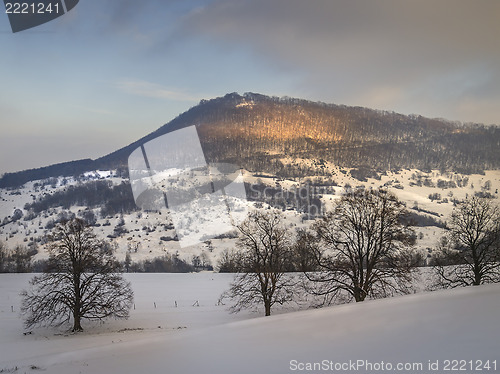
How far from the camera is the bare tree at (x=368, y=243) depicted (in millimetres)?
19141

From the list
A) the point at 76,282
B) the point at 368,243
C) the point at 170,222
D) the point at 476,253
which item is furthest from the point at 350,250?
the point at 170,222

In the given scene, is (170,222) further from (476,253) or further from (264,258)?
(476,253)

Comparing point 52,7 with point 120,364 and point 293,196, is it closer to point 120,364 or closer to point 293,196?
point 120,364

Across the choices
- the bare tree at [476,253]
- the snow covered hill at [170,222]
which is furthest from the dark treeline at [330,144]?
the bare tree at [476,253]

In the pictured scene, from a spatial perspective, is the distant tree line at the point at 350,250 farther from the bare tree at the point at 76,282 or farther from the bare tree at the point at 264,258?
the bare tree at the point at 76,282

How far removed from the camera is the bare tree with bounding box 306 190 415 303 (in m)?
19.1

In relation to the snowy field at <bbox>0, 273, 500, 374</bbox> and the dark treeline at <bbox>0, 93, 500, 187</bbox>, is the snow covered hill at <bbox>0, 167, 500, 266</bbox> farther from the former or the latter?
the snowy field at <bbox>0, 273, 500, 374</bbox>

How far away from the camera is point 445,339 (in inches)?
254

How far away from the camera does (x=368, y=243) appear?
20484 millimetres

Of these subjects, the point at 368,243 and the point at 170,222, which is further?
the point at 170,222

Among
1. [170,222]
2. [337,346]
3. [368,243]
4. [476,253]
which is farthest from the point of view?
[170,222]

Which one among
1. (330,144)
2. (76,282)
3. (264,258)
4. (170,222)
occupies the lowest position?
(170,222)

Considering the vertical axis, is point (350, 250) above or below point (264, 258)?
above

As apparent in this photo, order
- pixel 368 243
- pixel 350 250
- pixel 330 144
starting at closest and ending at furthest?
pixel 350 250, pixel 368 243, pixel 330 144
